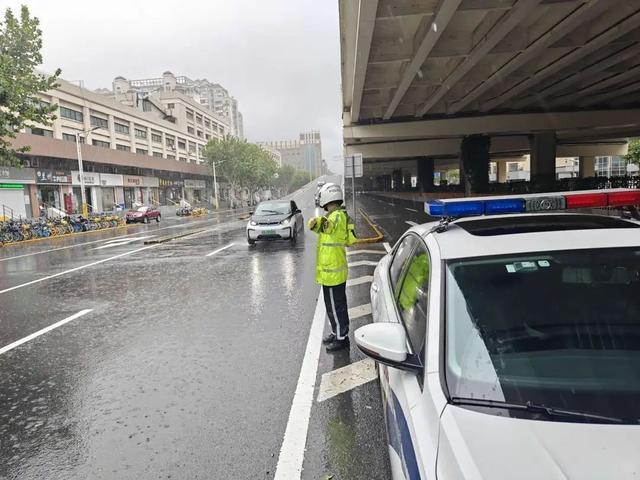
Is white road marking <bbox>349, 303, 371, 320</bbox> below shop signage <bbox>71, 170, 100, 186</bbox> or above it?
below

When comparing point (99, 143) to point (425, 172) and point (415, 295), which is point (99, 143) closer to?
point (425, 172)

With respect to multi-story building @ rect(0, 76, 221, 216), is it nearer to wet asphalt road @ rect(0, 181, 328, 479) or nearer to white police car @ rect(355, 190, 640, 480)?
wet asphalt road @ rect(0, 181, 328, 479)

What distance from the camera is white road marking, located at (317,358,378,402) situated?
4332 millimetres

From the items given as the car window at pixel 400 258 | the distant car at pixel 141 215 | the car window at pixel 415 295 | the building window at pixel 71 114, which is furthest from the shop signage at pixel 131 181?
the car window at pixel 415 295

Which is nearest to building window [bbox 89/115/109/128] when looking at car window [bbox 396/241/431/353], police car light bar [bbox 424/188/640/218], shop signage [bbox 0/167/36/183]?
shop signage [bbox 0/167/36/183]

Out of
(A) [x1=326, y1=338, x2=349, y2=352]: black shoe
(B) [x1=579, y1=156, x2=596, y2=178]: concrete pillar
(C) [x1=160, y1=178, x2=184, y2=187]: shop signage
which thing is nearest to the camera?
(A) [x1=326, y1=338, x2=349, y2=352]: black shoe

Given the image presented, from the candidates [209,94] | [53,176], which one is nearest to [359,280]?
[53,176]

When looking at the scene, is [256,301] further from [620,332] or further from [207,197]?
[207,197]

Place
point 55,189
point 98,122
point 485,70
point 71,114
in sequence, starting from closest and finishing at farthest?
point 485,70
point 55,189
point 71,114
point 98,122

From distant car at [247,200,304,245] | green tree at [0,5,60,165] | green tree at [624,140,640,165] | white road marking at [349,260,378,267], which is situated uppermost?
green tree at [0,5,60,165]

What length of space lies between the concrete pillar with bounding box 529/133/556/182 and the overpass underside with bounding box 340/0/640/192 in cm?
6

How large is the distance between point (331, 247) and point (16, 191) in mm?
39472

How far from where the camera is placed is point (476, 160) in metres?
32.5

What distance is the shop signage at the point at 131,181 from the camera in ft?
185
